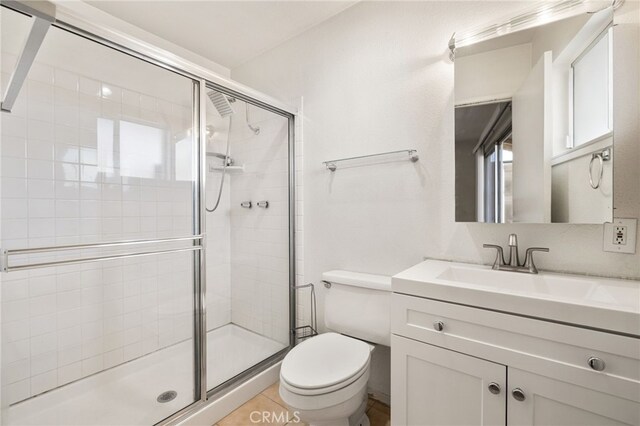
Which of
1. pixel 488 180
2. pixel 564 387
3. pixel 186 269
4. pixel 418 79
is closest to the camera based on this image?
pixel 564 387

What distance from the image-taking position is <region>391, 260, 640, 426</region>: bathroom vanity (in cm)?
78

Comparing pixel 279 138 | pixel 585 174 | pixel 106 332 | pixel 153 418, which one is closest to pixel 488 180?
pixel 585 174

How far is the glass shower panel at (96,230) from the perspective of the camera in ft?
4.68

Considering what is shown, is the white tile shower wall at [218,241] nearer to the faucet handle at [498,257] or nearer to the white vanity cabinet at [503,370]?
the white vanity cabinet at [503,370]

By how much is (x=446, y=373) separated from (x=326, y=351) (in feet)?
1.89

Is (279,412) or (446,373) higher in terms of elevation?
(446,373)

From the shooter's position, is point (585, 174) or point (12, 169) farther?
point (12, 169)

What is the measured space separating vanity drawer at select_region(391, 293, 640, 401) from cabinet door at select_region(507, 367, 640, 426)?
0.08 feet

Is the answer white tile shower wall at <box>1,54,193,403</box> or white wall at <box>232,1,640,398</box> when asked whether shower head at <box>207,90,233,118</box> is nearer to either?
white tile shower wall at <box>1,54,193,403</box>

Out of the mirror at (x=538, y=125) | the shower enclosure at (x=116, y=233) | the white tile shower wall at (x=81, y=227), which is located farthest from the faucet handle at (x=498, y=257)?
the white tile shower wall at (x=81, y=227)

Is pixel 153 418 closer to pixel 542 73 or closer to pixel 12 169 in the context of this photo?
pixel 12 169

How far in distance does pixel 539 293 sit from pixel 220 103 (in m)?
1.80

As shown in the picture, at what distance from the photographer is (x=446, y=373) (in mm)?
1036
